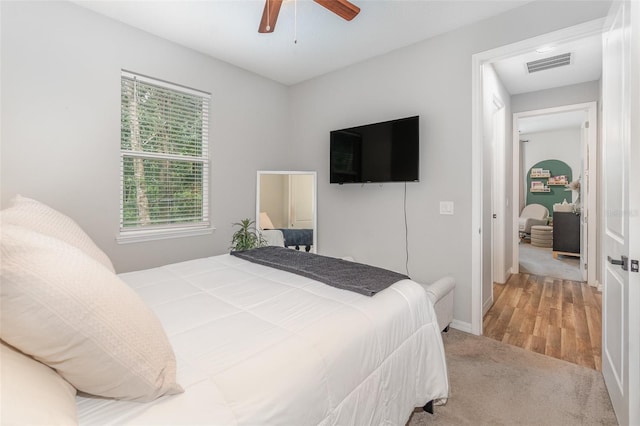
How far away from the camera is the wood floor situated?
95.8 inches

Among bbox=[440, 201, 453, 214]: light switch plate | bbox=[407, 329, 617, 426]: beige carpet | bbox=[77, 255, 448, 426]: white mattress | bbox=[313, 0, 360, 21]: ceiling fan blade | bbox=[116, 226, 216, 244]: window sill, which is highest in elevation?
bbox=[313, 0, 360, 21]: ceiling fan blade

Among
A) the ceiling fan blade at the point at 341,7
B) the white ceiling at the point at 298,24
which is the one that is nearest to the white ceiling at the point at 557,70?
the white ceiling at the point at 298,24

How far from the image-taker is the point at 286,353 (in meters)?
0.99

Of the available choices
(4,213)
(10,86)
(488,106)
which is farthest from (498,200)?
(10,86)

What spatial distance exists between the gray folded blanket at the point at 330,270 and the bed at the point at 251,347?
0.05 m

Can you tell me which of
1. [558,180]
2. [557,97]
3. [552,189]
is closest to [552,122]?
[558,180]

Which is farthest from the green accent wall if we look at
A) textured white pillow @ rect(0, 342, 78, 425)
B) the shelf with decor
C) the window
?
textured white pillow @ rect(0, 342, 78, 425)

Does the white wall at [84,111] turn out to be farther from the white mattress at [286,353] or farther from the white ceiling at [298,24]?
the white mattress at [286,353]

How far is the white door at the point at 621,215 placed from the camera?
4.41 feet

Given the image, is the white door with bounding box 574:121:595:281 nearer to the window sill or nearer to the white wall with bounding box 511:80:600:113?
the white wall with bounding box 511:80:600:113

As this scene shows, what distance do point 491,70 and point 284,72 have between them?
237 cm

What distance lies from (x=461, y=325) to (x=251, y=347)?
7.94 ft

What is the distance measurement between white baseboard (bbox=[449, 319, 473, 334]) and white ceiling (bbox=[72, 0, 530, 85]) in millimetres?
2679

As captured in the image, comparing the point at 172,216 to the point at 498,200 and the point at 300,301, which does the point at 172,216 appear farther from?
the point at 498,200
